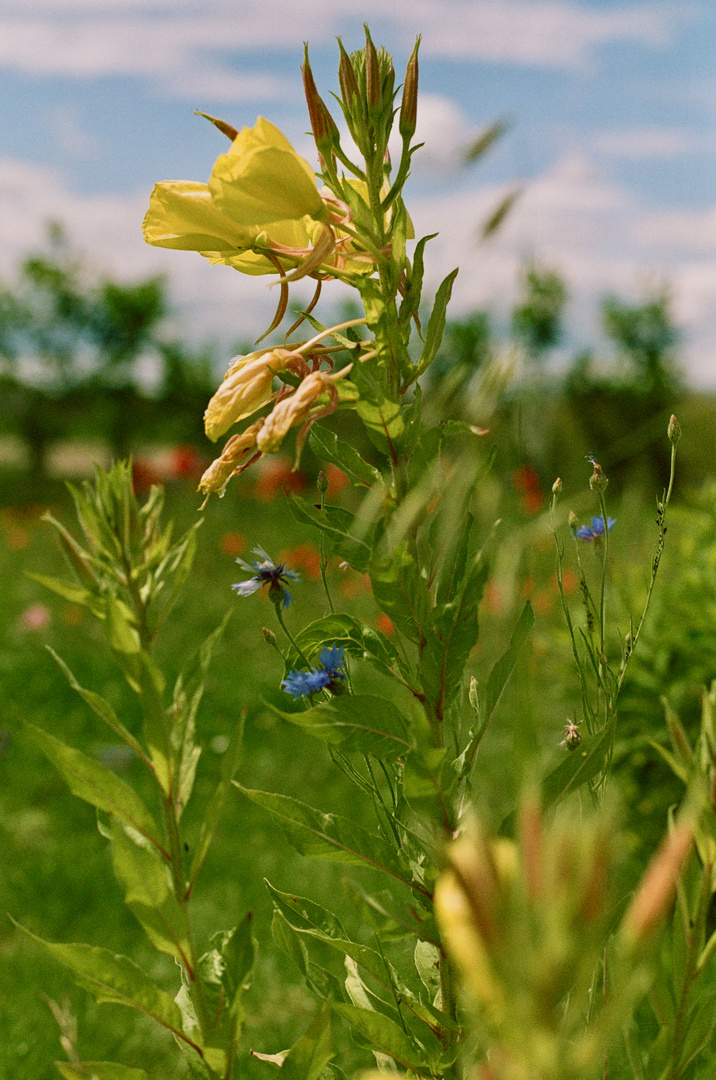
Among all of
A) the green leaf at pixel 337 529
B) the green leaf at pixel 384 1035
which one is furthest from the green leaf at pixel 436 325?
the green leaf at pixel 384 1035

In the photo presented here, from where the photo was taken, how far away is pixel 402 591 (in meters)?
0.79

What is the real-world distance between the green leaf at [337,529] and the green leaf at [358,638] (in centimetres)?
6

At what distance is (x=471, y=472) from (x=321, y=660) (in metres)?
0.40

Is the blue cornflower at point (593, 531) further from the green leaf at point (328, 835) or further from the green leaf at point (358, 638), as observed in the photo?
the green leaf at point (328, 835)

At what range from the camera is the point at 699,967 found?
0.68 meters

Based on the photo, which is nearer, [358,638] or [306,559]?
[358,638]

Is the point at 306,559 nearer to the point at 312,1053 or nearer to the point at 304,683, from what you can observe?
the point at 304,683

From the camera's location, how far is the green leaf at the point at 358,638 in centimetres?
88

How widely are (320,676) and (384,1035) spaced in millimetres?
343

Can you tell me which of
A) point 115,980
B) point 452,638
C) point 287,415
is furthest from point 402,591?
point 115,980

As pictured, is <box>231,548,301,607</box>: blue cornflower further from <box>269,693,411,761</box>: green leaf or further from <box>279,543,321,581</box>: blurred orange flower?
<box>279,543,321,581</box>: blurred orange flower

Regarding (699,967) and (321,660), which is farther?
(321,660)

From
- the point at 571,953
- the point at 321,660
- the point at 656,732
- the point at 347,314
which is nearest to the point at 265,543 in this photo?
the point at 347,314

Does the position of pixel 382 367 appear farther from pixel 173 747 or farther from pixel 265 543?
pixel 265 543
